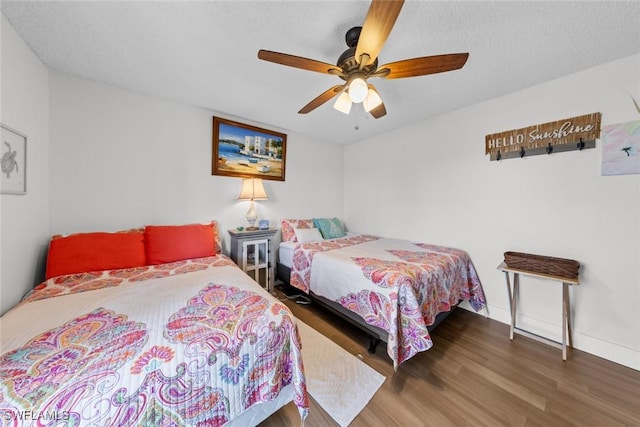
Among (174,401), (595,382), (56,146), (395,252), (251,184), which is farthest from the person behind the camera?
(251,184)

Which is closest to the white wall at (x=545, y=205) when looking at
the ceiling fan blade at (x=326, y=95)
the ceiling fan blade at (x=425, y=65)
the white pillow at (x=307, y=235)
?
the white pillow at (x=307, y=235)

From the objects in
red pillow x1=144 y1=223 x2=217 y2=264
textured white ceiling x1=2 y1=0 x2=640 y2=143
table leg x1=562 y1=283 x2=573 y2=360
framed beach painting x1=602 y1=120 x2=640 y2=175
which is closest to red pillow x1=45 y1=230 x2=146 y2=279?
red pillow x1=144 y1=223 x2=217 y2=264

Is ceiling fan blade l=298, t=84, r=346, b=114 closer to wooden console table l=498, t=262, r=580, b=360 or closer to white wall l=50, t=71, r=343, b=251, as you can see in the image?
white wall l=50, t=71, r=343, b=251

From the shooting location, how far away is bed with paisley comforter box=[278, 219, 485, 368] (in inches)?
60.6

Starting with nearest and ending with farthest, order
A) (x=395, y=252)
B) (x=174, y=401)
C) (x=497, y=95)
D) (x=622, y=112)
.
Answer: (x=174, y=401) → (x=622, y=112) → (x=497, y=95) → (x=395, y=252)

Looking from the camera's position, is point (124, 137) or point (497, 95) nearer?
point (124, 137)

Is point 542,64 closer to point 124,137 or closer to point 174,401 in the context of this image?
point 174,401

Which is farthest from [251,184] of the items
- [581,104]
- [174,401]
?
[581,104]

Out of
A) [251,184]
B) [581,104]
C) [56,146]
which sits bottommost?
[251,184]

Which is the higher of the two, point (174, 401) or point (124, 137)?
point (124, 137)

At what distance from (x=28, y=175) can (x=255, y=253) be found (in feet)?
6.03

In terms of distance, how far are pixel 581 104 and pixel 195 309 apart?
337 centimetres

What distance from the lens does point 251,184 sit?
2721 millimetres

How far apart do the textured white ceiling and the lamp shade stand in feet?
3.29
